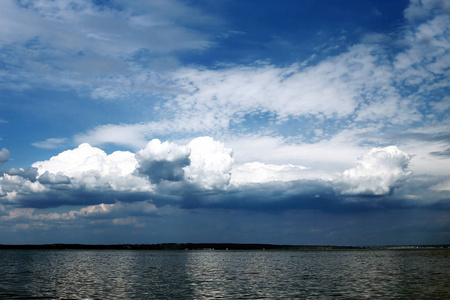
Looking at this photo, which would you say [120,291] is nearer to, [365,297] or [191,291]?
[191,291]

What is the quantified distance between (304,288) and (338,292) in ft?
22.3

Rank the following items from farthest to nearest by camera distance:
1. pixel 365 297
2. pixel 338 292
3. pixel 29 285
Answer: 1. pixel 29 285
2. pixel 338 292
3. pixel 365 297

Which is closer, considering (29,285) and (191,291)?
(191,291)

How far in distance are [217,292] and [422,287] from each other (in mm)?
32353

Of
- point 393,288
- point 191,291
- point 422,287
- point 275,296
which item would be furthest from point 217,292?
point 422,287

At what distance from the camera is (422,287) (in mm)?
60938

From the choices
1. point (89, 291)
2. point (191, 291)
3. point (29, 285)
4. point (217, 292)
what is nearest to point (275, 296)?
point (217, 292)

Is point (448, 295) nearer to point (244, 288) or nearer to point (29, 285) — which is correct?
point (244, 288)

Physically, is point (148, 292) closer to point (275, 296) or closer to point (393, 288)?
point (275, 296)

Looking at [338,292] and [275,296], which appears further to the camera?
[338,292]

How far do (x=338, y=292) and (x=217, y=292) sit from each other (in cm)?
1728

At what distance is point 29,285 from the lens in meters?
65.5

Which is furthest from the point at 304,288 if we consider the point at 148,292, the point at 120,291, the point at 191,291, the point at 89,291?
the point at 89,291

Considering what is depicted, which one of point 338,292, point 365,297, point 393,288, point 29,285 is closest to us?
point 365,297
